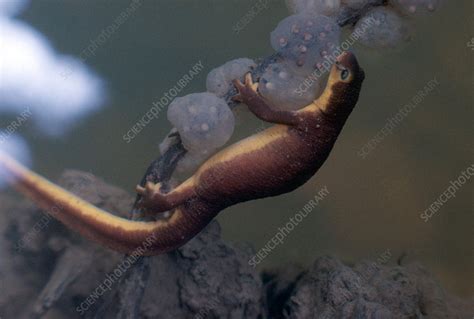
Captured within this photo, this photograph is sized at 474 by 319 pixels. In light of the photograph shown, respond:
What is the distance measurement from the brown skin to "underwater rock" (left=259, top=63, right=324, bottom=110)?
76 mm

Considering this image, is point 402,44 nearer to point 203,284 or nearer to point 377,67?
point 377,67

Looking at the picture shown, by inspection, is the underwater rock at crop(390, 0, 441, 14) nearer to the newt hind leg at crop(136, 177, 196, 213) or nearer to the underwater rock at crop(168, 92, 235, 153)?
the underwater rock at crop(168, 92, 235, 153)

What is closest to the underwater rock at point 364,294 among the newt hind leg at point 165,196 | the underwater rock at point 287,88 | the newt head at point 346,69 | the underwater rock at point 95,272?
the underwater rock at point 95,272

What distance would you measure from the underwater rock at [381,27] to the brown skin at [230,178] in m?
0.54

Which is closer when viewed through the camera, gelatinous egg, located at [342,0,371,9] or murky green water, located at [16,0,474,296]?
gelatinous egg, located at [342,0,371,9]

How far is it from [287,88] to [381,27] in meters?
0.79

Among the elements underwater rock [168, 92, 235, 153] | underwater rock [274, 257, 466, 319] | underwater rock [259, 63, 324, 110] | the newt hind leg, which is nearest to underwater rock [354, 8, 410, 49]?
underwater rock [259, 63, 324, 110]

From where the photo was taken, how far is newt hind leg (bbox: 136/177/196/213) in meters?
2.41

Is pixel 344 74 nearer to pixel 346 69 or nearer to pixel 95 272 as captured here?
pixel 346 69

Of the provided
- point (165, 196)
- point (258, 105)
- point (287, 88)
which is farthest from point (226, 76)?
point (165, 196)

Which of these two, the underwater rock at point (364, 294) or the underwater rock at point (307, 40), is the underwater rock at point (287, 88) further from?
the underwater rock at point (364, 294)

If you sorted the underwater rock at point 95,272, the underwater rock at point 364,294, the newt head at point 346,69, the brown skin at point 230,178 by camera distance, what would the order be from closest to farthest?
1. the newt head at point 346,69
2. the brown skin at point 230,178
3. the underwater rock at point 364,294
4. the underwater rock at point 95,272

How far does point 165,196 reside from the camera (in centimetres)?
241

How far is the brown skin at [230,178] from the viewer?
7.30 feet
